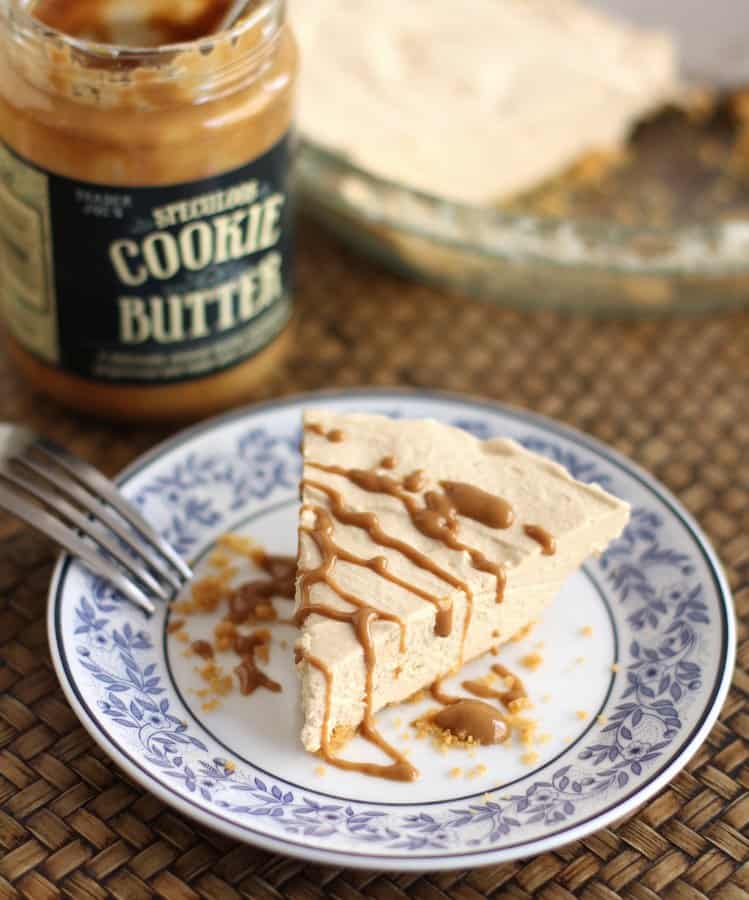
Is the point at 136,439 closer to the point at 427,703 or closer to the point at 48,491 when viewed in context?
the point at 48,491

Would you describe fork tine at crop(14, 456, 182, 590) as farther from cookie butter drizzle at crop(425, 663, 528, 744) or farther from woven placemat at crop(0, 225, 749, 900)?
cookie butter drizzle at crop(425, 663, 528, 744)

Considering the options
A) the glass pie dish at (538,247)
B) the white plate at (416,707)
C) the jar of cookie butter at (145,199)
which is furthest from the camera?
the glass pie dish at (538,247)

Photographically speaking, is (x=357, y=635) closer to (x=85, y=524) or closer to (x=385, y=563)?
(x=385, y=563)

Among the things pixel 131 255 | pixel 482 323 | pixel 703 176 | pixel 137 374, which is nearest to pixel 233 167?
pixel 131 255

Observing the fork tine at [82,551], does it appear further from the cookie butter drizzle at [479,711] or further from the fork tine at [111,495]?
the cookie butter drizzle at [479,711]

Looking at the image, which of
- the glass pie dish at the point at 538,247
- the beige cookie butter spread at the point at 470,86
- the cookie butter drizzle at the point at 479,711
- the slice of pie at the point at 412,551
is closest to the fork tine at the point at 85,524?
the slice of pie at the point at 412,551

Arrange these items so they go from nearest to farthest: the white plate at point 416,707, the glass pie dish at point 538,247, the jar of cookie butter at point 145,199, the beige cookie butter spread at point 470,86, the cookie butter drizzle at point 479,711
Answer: the white plate at point 416,707
the cookie butter drizzle at point 479,711
the jar of cookie butter at point 145,199
the glass pie dish at point 538,247
the beige cookie butter spread at point 470,86
